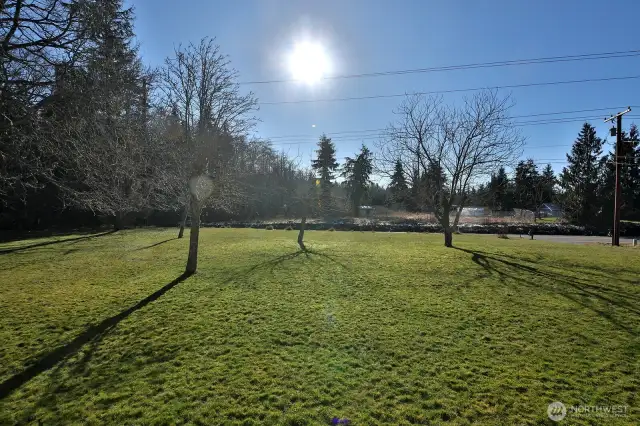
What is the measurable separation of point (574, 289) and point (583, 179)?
1436 inches

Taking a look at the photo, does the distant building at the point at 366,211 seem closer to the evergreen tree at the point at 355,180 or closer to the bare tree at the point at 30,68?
the evergreen tree at the point at 355,180

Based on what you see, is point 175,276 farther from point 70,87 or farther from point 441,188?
point 441,188

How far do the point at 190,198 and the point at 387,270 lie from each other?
5710 mm

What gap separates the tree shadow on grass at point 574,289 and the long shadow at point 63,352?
24.7ft

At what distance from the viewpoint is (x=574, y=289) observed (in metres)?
6.68

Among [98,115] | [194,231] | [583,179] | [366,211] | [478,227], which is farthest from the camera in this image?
[366,211]

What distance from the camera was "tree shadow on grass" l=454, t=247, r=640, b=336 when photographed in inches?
206

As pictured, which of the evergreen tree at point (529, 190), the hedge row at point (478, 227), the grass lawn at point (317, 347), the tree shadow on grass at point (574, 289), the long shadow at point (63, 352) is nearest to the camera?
the grass lawn at point (317, 347)

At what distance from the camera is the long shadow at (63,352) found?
3.18 meters

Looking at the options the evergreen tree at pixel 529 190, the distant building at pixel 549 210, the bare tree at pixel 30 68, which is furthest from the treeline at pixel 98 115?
the distant building at pixel 549 210

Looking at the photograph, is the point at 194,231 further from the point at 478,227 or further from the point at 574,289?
the point at 478,227

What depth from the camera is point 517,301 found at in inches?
232

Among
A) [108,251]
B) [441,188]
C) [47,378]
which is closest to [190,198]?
[47,378]

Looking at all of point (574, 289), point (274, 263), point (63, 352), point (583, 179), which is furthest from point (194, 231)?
point (583, 179)
